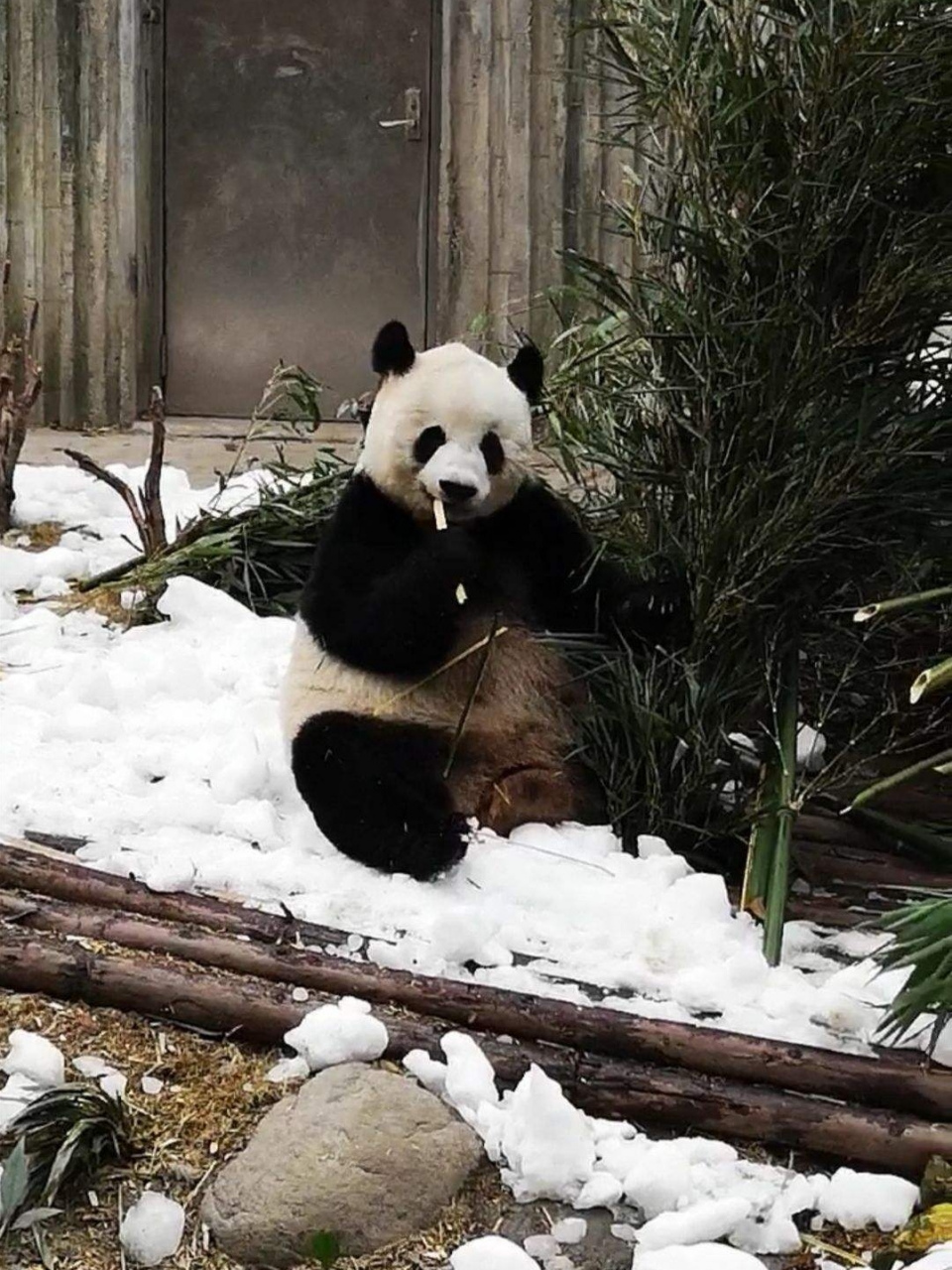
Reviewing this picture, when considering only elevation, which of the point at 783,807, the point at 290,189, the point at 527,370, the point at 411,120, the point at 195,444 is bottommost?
the point at 195,444

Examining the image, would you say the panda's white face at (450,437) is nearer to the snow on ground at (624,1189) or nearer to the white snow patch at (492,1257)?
the snow on ground at (624,1189)

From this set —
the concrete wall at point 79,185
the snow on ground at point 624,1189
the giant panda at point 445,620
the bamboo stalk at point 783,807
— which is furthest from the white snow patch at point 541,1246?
the concrete wall at point 79,185

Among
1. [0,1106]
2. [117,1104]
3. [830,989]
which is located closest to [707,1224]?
[830,989]

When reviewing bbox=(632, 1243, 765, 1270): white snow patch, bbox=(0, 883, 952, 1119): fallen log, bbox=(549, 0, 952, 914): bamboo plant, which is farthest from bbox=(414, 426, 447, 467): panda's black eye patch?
bbox=(632, 1243, 765, 1270): white snow patch

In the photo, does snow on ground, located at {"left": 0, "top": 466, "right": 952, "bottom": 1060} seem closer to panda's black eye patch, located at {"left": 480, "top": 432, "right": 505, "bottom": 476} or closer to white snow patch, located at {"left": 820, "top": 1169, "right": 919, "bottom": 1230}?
white snow patch, located at {"left": 820, "top": 1169, "right": 919, "bottom": 1230}

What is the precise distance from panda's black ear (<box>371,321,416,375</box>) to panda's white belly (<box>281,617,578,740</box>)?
481 millimetres

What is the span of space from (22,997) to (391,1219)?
675mm

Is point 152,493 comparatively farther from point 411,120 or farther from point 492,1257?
point 411,120

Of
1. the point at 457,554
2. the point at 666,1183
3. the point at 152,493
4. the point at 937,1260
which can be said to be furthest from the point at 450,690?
the point at 152,493

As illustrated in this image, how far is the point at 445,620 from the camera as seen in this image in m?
2.73

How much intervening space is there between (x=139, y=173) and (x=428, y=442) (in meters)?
4.47

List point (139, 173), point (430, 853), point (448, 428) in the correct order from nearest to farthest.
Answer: point (430, 853), point (448, 428), point (139, 173)

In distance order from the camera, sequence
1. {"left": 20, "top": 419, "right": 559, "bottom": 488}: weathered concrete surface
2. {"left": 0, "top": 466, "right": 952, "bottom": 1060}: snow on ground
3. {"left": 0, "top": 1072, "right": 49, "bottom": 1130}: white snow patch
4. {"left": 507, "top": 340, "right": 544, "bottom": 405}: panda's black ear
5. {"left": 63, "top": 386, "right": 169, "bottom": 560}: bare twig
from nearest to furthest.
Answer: {"left": 0, "top": 1072, "right": 49, "bottom": 1130}: white snow patch
{"left": 0, "top": 466, "right": 952, "bottom": 1060}: snow on ground
{"left": 507, "top": 340, "right": 544, "bottom": 405}: panda's black ear
{"left": 63, "top": 386, "right": 169, "bottom": 560}: bare twig
{"left": 20, "top": 419, "right": 559, "bottom": 488}: weathered concrete surface

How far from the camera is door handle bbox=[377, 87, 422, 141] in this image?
686cm
